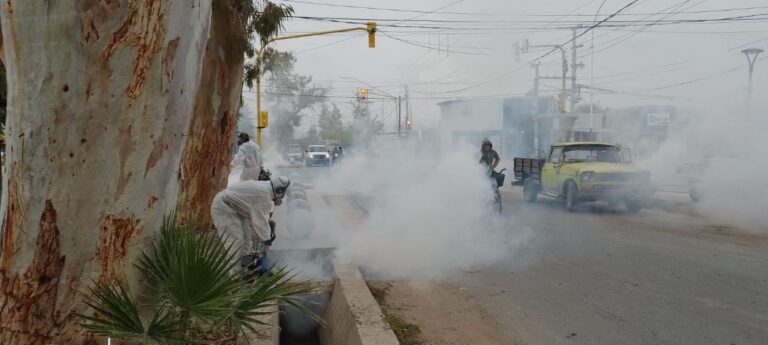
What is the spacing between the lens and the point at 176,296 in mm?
2592

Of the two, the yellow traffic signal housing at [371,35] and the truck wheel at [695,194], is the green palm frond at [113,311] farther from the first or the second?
the truck wheel at [695,194]

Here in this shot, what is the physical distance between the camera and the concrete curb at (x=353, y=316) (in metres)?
4.13

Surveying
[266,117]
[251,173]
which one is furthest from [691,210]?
[266,117]

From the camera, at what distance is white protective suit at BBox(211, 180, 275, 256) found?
209 inches

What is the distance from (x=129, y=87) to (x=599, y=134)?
31.4 metres

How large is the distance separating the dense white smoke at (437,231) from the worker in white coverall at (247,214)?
Result: 5.71 ft

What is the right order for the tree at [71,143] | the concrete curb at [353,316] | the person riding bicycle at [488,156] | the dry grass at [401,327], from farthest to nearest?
the person riding bicycle at [488,156] → the dry grass at [401,327] → the concrete curb at [353,316] → the tree at [71,143]

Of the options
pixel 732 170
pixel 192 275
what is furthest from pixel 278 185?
pixel 732 170

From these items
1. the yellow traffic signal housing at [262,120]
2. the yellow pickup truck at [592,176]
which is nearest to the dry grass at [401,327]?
the yellow pickup truck at [592,176]

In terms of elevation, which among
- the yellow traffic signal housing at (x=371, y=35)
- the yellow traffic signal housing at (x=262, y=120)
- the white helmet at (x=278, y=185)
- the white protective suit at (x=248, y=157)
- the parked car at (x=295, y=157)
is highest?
the yellow traffic signal housing at (x=371, y=35)

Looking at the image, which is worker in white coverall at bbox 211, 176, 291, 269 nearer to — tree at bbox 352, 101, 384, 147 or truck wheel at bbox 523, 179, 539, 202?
truck wheel at bbox 523, 179, 539, 202

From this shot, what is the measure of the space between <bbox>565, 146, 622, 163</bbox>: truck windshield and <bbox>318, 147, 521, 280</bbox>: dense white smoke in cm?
385

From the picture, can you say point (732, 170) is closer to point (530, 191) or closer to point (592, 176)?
point (592, 176)

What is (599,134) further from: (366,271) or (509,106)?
(366,271)
